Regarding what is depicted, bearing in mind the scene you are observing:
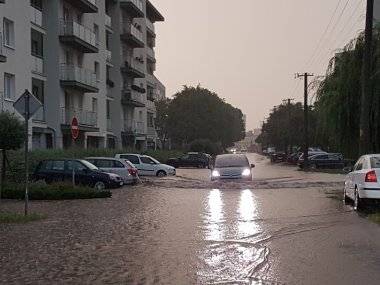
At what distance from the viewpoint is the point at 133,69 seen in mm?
64500

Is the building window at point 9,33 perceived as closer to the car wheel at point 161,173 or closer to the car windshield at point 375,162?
the car wheel at point 161,173

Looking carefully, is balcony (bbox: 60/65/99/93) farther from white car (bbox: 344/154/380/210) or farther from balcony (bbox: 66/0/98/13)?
white car (bbox: 344/154/380/210)

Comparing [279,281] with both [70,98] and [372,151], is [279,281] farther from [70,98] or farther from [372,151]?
[70,98]

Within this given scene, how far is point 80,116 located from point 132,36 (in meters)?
19.8

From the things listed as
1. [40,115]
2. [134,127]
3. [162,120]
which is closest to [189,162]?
[134,127]

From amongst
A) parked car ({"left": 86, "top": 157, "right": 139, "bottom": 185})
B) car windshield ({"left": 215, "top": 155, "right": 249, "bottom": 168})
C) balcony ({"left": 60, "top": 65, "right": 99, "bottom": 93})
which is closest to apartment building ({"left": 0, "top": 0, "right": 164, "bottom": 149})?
balcony ({"left": 60, "top": 65, "right": 99, "bottom": 93})

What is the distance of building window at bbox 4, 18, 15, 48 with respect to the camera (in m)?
35.1

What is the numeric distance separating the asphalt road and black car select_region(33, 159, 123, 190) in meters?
7.60

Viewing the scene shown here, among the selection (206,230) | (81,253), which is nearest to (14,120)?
(206,230)

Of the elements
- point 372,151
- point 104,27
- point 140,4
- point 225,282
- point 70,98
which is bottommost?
point 225,282

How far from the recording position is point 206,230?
13836 mm

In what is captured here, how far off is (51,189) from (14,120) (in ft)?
14.2

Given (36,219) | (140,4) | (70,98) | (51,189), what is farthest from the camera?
(140,4)

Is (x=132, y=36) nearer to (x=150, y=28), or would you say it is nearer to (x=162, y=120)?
(x=150, y=28)
